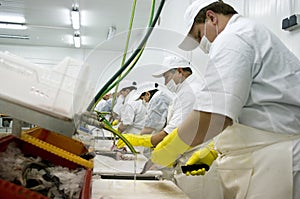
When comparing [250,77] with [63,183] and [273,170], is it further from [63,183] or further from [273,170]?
[63,183]

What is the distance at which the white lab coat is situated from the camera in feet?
3.34

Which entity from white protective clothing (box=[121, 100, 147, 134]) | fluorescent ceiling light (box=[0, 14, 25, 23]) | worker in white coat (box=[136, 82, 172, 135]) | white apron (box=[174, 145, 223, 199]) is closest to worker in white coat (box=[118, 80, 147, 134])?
white protective clothing (box=[121, 100, 147, 134])

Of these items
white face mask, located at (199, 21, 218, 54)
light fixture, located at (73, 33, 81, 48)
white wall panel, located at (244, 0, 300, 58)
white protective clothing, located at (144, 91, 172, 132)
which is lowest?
white protective clothing, located at (144, 91, 172, 132)

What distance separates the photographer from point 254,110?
3.61ft

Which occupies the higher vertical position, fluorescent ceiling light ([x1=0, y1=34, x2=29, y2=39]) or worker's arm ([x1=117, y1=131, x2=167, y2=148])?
fluorescent ceiling light ([x1=0, y1=34, x2=29, y2=39])

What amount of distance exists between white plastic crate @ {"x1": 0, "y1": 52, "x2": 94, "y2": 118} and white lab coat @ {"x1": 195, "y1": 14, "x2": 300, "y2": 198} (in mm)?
556

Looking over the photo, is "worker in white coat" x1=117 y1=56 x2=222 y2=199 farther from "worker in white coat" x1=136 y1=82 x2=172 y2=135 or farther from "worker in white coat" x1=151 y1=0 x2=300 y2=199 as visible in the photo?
"worker in white coat" x1=136 y1=82 x2=172 y2=135

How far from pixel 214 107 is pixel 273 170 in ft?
1.01

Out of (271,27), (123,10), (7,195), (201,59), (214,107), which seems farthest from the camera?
(123,10)

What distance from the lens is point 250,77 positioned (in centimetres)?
105

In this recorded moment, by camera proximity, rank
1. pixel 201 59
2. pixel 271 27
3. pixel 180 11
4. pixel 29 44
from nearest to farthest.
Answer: pixel 201 59 → pixel 271 27 → pixel 180 11 → pixel 29 44

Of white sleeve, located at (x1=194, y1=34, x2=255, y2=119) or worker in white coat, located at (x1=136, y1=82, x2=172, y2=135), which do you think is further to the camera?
worker in white coat, located at (x1=136, y1=82, x2=172, y2=135)

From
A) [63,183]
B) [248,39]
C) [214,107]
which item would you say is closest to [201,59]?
[248,39]

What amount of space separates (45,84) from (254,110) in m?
0.78
